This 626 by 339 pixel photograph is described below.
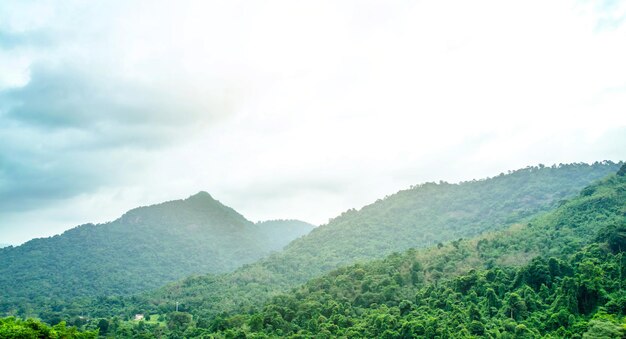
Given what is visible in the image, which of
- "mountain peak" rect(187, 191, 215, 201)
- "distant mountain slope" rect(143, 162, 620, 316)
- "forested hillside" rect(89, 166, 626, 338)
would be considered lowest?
"forested hillside" rect(89, 166, 626, 338)

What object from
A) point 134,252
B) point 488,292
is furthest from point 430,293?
point 134,252

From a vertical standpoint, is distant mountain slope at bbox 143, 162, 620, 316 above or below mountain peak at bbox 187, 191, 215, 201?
below

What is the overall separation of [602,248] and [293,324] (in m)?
24.5

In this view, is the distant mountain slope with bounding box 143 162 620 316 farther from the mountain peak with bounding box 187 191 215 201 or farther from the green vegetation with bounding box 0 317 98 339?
the mountain peak with bounding box 187 191 215 201

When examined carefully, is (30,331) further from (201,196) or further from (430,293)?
(201,196)

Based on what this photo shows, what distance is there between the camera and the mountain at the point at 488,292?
24.5m

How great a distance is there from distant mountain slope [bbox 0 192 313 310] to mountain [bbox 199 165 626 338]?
175ft

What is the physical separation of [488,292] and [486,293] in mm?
1031

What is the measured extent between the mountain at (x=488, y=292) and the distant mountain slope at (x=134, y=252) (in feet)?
175

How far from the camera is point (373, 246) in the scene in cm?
9094

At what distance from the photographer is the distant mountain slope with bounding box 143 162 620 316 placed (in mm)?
66750

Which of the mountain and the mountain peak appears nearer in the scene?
the mountain

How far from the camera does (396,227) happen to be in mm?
103750

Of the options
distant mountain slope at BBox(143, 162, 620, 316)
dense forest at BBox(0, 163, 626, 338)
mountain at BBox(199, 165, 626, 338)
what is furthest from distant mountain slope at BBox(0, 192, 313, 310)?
mountain at BBox(199, 165, 626, 338)
